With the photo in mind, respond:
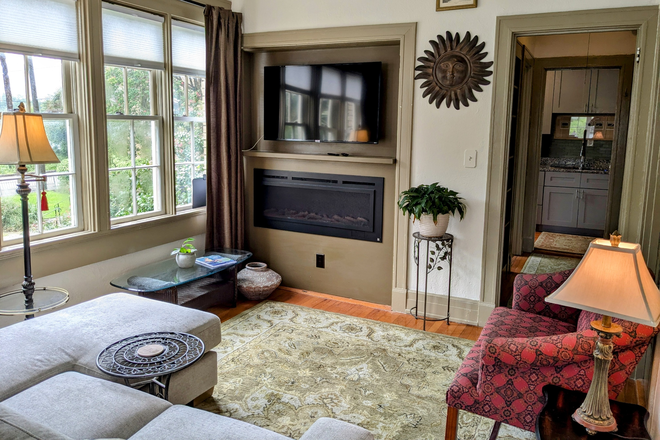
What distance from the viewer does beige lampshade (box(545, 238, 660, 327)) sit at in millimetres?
1815

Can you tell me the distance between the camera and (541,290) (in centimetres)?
304

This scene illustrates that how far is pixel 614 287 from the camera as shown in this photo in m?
1.87

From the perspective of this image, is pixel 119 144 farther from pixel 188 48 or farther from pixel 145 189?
pixel 188 48

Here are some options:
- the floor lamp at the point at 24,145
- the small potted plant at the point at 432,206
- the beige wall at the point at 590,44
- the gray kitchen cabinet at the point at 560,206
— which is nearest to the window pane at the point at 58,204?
the floor lamp at the point at 24,145

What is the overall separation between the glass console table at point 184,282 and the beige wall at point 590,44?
4089 mm

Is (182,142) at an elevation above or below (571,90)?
below

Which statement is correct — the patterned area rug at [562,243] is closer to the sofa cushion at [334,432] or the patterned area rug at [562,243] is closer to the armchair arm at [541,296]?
the armchair arm at [541,296]

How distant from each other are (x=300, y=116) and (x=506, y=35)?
71.9 inches

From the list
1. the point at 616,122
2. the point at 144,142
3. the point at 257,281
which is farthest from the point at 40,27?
the point at 616,122

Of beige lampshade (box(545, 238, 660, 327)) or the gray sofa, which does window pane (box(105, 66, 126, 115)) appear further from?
beige lampshade (box(545, 238, 660, 327))

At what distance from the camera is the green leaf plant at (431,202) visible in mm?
3906

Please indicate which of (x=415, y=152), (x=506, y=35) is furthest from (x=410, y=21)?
(x=415, y=152)

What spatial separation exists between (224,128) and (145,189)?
34.2 inches

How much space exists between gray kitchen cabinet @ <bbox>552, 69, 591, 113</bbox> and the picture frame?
4.37 meters
